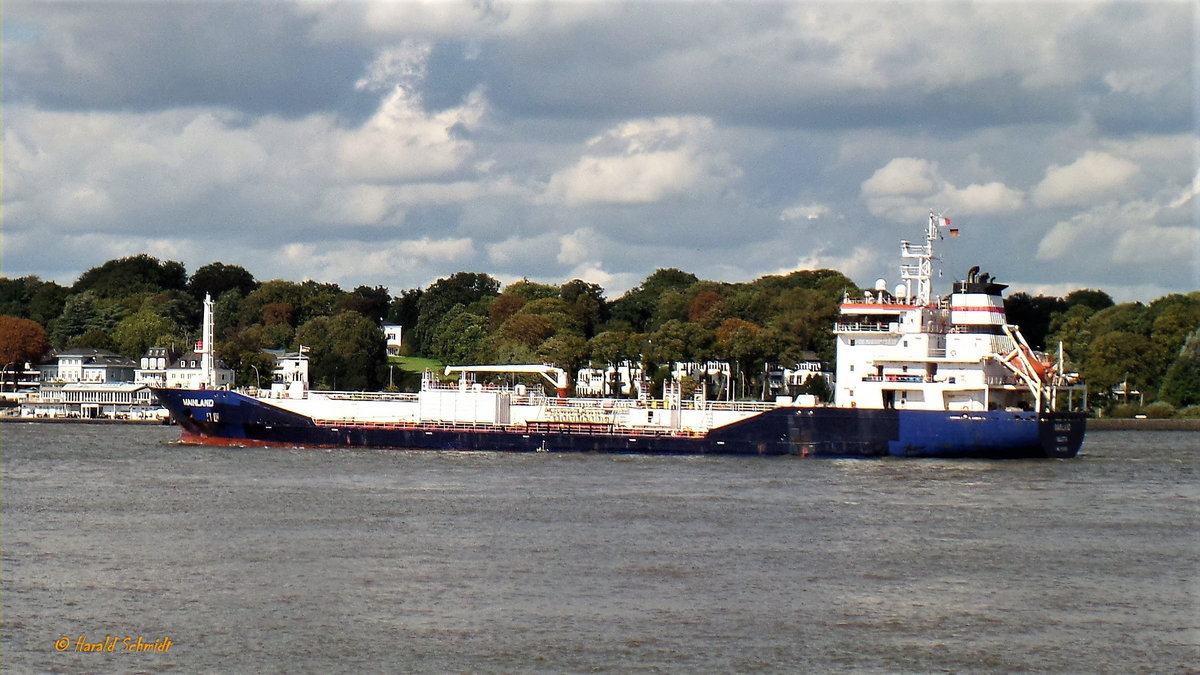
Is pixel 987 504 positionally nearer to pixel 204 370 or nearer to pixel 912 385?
pixel 912 385

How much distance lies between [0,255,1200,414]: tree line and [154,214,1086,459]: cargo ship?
39.6 metres

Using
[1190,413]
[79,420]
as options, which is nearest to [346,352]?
[79,420]

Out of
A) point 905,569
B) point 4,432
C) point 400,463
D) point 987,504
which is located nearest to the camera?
point 905,569

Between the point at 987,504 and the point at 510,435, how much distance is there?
23329mm

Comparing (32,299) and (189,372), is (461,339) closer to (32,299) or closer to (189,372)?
(189,372)

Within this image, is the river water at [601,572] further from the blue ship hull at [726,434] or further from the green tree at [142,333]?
the green tree at [142,333]

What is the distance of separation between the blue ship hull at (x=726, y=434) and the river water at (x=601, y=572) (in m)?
4.75

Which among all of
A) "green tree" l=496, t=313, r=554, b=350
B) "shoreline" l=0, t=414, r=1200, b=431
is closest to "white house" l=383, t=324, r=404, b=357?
"green tree" l=496, t=313, r=554, b=350

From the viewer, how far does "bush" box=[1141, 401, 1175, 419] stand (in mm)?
106125

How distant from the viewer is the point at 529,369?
6556 cm

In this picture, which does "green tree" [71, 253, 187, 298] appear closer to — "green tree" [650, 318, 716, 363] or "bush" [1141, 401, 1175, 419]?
"green tree" [650, 318, 716, 363]

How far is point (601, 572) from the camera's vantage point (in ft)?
96.7

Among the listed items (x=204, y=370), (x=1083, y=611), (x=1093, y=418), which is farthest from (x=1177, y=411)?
(x=1083, y=611)

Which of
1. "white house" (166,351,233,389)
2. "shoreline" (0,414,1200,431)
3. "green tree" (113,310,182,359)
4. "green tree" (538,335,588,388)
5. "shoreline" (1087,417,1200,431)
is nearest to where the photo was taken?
"shoreline" (1087,417,1200,431)
